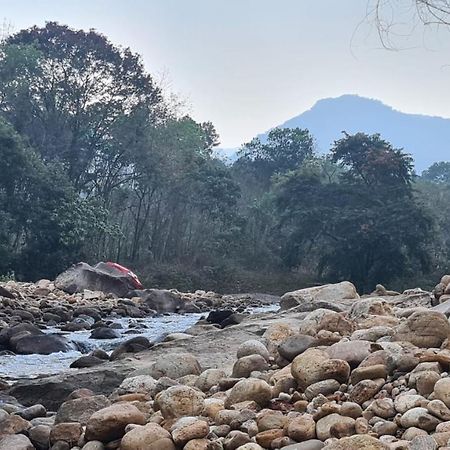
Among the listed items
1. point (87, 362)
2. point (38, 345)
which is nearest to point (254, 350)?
A: point (87, 362)

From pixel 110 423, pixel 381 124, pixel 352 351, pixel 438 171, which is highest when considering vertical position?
pixel 381 124

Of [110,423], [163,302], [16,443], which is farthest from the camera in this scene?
[163,302]

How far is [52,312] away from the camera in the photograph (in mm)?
11727

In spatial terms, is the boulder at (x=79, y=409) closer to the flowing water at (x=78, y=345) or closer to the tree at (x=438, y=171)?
the flowing water at (x=78, y=345)

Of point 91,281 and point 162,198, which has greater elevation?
point 162,198

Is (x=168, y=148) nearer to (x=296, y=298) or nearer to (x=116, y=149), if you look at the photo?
(x=116, y=149)

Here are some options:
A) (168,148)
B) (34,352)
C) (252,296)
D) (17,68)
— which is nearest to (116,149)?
(168,148)

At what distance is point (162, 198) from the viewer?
25562mm

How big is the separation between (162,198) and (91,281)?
30.7 ft

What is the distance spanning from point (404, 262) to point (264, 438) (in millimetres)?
19967

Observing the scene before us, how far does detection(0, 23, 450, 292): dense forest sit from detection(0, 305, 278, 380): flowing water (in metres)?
8.31

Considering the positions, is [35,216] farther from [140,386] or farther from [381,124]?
[381,124]

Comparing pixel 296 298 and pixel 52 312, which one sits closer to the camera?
pixel 296 298

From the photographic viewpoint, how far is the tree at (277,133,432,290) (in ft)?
72.9
